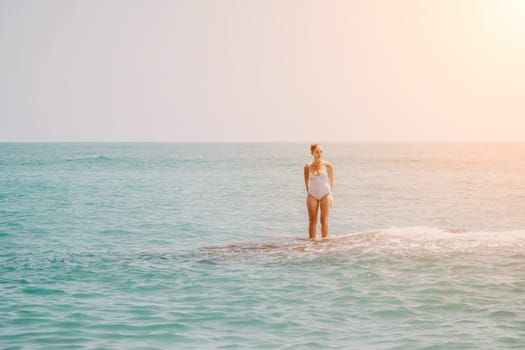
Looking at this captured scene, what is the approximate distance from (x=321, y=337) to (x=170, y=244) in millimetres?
9748

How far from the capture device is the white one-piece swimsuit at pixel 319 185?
47.3 feet

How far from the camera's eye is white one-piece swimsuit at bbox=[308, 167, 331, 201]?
14.4m

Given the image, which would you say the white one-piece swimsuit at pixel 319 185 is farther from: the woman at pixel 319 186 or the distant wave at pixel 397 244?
the distant wave at pixel 397 244

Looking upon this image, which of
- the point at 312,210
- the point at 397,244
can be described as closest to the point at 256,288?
the point at 312,210

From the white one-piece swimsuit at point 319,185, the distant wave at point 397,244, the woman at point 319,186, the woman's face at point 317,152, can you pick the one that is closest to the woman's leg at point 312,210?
→ the woman at point 319,186

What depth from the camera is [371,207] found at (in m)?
28.8

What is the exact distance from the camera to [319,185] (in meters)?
14.5

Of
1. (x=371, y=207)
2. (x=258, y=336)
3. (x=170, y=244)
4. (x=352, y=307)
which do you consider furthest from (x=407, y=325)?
(x=371, y=207)

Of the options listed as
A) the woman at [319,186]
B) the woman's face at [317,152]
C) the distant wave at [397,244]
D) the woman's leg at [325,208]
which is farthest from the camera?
the woman's leg at [325,208]

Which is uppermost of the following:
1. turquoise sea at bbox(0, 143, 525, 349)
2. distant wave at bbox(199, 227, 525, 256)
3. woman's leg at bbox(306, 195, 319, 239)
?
woman's leg at bbox(306, 195, 319, 239)

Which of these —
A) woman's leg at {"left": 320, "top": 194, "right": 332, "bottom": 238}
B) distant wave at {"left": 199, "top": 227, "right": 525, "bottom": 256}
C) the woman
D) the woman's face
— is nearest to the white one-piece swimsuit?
the woman

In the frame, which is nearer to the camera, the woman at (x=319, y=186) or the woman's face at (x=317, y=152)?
the woman's face at (x=317, y=152)

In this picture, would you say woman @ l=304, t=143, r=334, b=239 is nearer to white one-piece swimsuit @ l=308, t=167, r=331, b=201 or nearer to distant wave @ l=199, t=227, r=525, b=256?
white one-piece swimsuit @ l=308, t=167, r=331, b=201

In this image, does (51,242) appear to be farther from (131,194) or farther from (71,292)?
(131,194)
